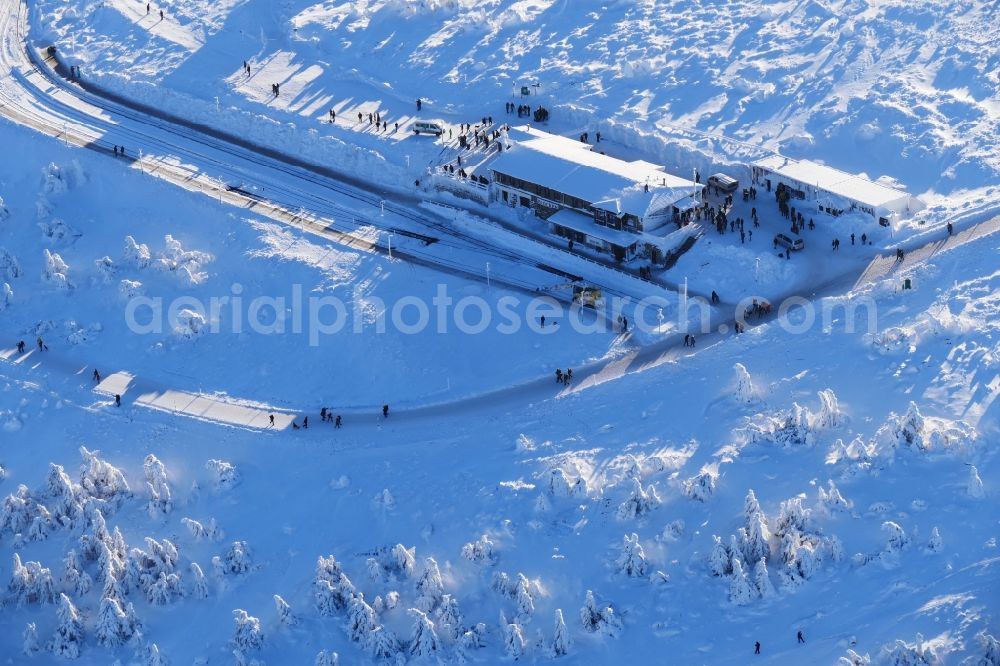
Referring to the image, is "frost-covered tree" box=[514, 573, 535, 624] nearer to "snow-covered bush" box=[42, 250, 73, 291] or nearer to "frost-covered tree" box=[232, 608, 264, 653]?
"frost-covered tree" box=[232, 608, 264, 653]

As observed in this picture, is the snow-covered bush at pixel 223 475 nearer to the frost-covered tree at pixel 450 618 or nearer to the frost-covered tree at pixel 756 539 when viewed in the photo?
the frost-covered tree at pixel 450 618

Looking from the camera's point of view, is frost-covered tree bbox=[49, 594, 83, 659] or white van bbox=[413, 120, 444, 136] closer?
frost-covered tree bbox=[49, 594, 83, 659]

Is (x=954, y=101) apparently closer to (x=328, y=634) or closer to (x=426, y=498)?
(x=426, y=498)

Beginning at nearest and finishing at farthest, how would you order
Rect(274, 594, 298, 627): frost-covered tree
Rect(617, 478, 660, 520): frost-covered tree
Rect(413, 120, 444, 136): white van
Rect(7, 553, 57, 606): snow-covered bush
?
Rect(274, 594, 298, 627): frost-covered tree, Rect(617, 478, 660, 520): frost-covered tree, Rect(7, 553, 57, 606): snow-covered bush, Rect(413, 120, 444, 136): white van

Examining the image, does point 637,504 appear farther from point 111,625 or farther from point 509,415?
point 111,625

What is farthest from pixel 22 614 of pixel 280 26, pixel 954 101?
pixel 954 101

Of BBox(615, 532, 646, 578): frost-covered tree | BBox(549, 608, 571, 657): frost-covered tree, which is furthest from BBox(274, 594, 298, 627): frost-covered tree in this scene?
BBox(615, 532, 646, 578): frost-covered tree

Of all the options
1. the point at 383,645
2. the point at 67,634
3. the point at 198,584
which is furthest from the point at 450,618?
the point at 67,634

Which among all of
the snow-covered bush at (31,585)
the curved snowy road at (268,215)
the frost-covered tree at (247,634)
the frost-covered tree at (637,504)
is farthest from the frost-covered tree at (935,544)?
the snow-covered bush at (31,585)
